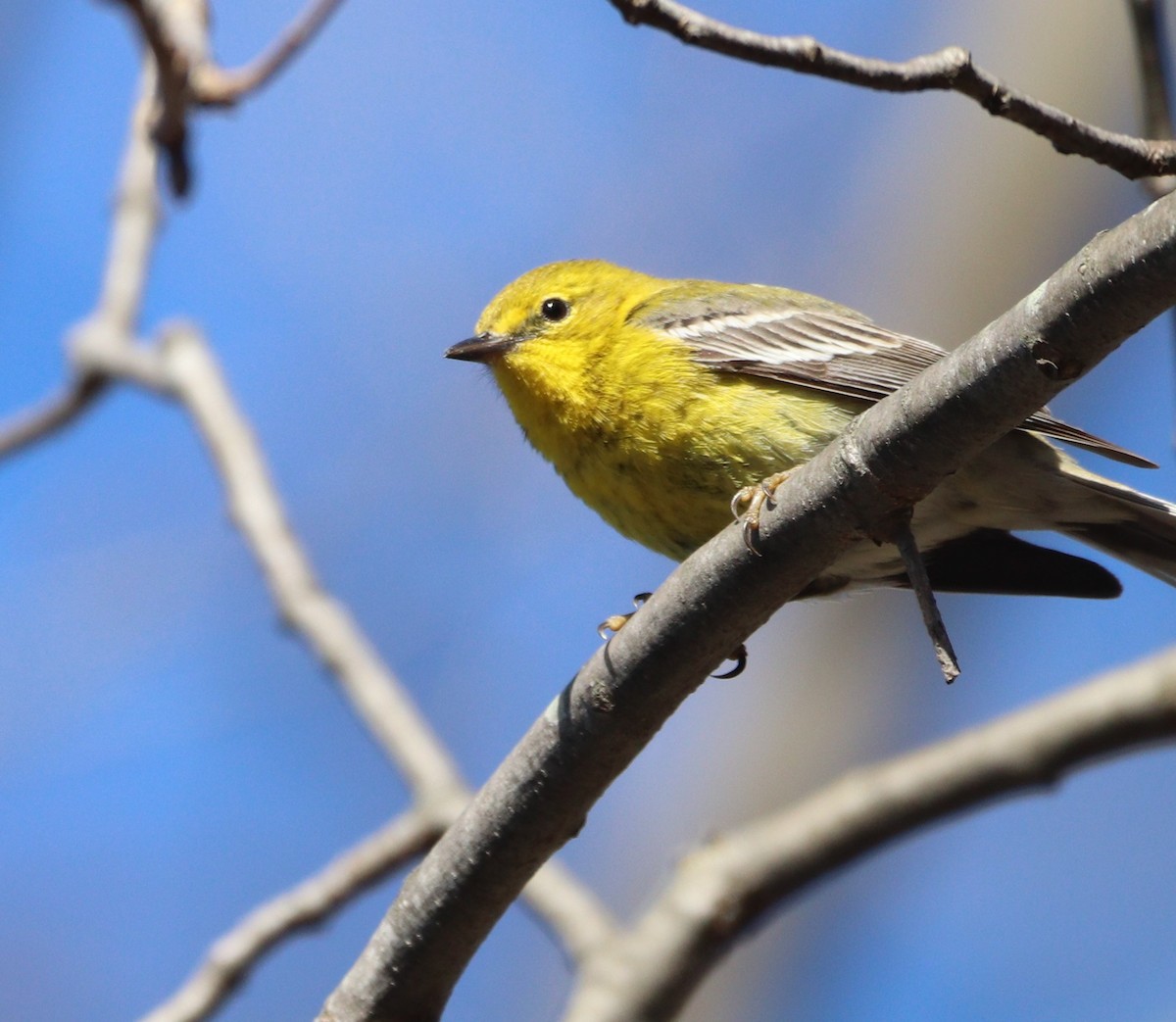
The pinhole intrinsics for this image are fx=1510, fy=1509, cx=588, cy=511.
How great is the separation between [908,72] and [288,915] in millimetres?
3042

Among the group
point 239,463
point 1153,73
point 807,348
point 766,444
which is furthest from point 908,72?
point 239,463

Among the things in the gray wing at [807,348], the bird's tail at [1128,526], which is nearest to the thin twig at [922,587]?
the gray wing at [807,348]

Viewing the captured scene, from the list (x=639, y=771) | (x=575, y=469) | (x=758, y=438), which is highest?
(x=639, y=771)

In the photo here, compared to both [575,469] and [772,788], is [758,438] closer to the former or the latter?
[575,469]

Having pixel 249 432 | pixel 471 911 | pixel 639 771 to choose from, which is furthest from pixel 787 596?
pixel 639 771

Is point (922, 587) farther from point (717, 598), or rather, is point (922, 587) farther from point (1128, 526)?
point (1128, 526)

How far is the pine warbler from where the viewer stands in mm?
5113

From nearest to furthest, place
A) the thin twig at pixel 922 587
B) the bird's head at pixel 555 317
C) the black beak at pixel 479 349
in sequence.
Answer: the thin twig at pixel 922 587
the bird's head at pixel 555 317
the black beak at pixel 479 349

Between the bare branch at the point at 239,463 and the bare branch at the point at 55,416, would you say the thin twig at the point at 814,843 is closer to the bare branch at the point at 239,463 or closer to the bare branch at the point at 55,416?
the bare branch at the point at 239,463

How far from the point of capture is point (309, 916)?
470cm

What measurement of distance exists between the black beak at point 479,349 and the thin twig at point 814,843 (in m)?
2.33

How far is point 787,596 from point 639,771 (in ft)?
26.1

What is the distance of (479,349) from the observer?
19.8 ft

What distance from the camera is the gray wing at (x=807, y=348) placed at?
5.38 metres
